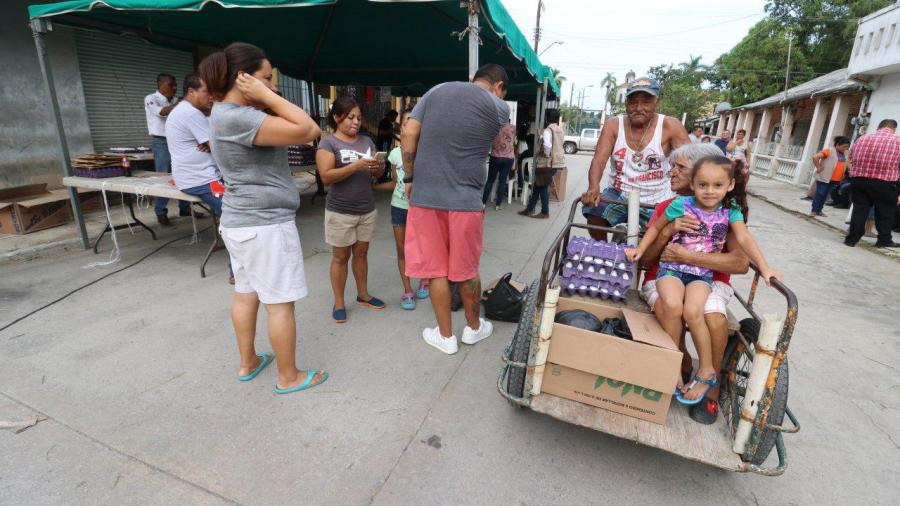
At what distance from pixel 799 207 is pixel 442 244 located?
1154 cm

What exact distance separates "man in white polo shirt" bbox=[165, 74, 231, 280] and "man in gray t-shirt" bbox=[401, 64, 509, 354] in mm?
2624

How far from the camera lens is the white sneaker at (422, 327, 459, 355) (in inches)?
125

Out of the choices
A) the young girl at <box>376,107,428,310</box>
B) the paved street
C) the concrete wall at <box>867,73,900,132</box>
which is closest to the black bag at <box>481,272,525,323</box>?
the paved street

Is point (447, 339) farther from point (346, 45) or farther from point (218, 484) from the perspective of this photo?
point (346, 45)

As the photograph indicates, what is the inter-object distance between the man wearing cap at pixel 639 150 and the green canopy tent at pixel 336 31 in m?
1.30

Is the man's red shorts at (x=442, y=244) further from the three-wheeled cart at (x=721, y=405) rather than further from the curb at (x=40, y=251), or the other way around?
the curb at (x=40, y=251)

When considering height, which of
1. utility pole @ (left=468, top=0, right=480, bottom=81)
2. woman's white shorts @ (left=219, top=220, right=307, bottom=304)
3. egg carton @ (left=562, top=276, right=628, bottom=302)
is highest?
utility pole @ (left=468, top=0, right=480, bottom=81)

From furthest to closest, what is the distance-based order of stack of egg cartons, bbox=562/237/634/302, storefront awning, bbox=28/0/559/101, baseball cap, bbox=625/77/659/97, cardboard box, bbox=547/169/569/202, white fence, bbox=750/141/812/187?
white fence, bbox=750/141/812/187
cardboard box, bbox=547/169/569/202
storefront awning, bbox=28/0/559/101
baseball cap, bbox=625/77/659/97
stack of egg cartons, bbox=562/237/634/302

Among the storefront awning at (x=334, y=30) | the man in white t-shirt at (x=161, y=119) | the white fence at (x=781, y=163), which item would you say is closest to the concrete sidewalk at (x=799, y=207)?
the white fence at (x=781, y=163)

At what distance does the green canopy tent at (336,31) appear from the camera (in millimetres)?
3984

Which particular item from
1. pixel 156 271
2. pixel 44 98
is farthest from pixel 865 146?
pixel 44 98

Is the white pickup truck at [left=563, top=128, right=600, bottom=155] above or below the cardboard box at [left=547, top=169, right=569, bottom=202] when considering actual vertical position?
above

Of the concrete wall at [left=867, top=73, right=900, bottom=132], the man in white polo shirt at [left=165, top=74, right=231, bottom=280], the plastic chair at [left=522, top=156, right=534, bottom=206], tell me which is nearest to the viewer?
the man in white polo shirt at [left=165, top=74, right=231, bottom=280]

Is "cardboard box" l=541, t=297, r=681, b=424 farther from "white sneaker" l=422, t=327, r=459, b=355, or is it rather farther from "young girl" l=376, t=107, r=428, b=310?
"young girl" l=376, t=107, r=428, b=310
